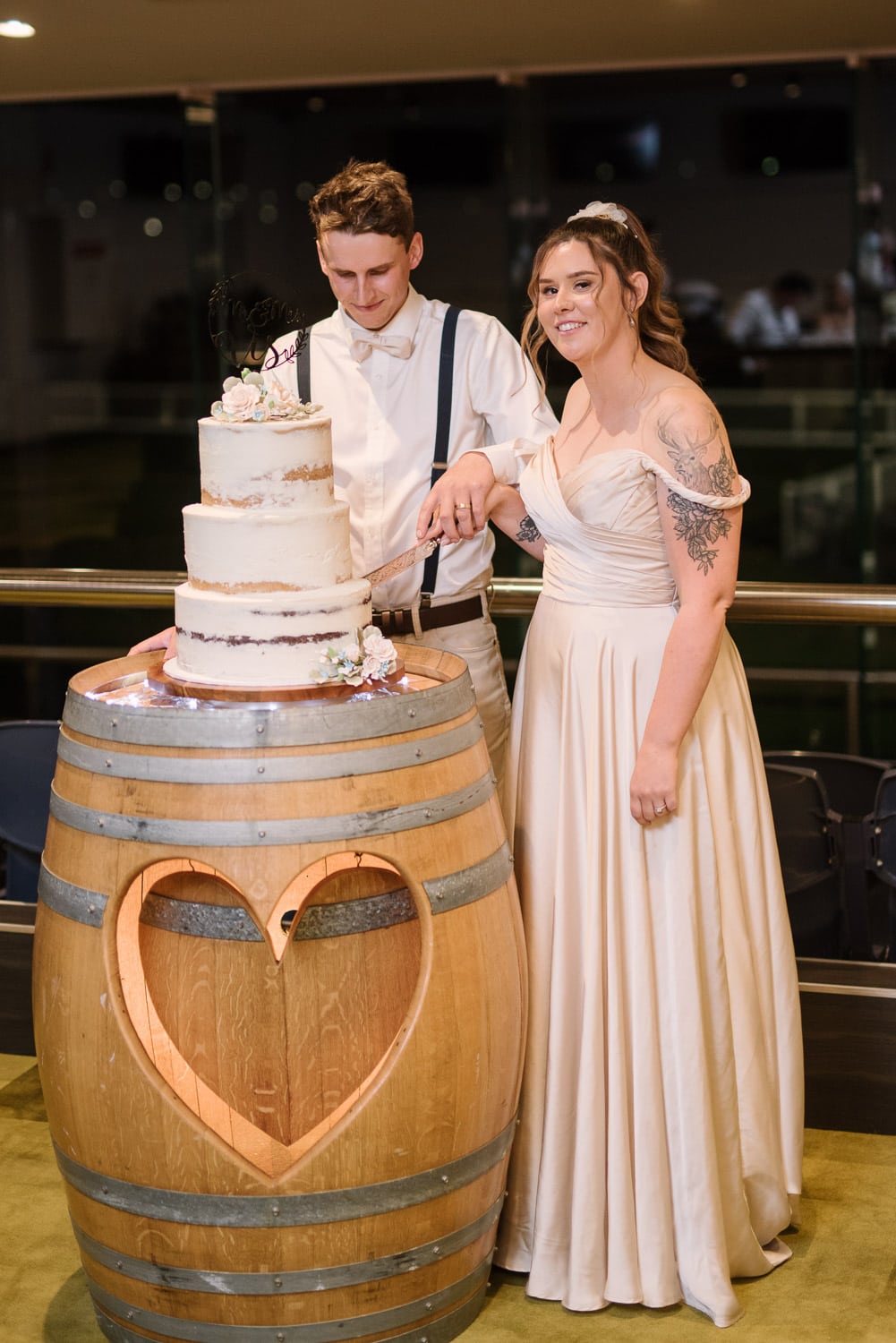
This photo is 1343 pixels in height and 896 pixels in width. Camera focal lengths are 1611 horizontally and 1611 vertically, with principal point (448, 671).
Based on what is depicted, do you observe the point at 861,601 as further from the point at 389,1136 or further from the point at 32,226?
the point at 32,226

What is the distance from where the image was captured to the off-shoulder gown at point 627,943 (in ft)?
8.80

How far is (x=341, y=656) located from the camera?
8.13 ft

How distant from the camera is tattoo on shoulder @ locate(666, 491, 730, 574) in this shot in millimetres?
2607

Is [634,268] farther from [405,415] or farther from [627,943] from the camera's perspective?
[627,943]

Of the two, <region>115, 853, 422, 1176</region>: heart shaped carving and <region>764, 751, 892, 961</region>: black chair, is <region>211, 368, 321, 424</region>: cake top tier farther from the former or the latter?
<region>764, 751, 892, 961</region>: black chair

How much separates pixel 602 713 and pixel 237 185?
5.65m

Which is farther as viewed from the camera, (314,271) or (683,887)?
(314,271)

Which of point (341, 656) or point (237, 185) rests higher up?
point (237, 185)

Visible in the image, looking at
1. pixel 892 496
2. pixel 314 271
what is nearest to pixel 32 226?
pixel 314 271

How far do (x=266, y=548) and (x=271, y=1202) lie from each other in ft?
3.20

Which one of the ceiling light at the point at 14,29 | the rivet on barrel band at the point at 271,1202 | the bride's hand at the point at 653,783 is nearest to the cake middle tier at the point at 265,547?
the bride's hand at the point at 653,783

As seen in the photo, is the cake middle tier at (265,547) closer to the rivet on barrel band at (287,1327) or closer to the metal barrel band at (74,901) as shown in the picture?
the metal barrel band at (74,901)

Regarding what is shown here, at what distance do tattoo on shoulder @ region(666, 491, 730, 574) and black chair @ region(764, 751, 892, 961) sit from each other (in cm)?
117

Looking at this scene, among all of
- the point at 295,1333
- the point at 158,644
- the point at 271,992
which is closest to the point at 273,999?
the point at 271,992
